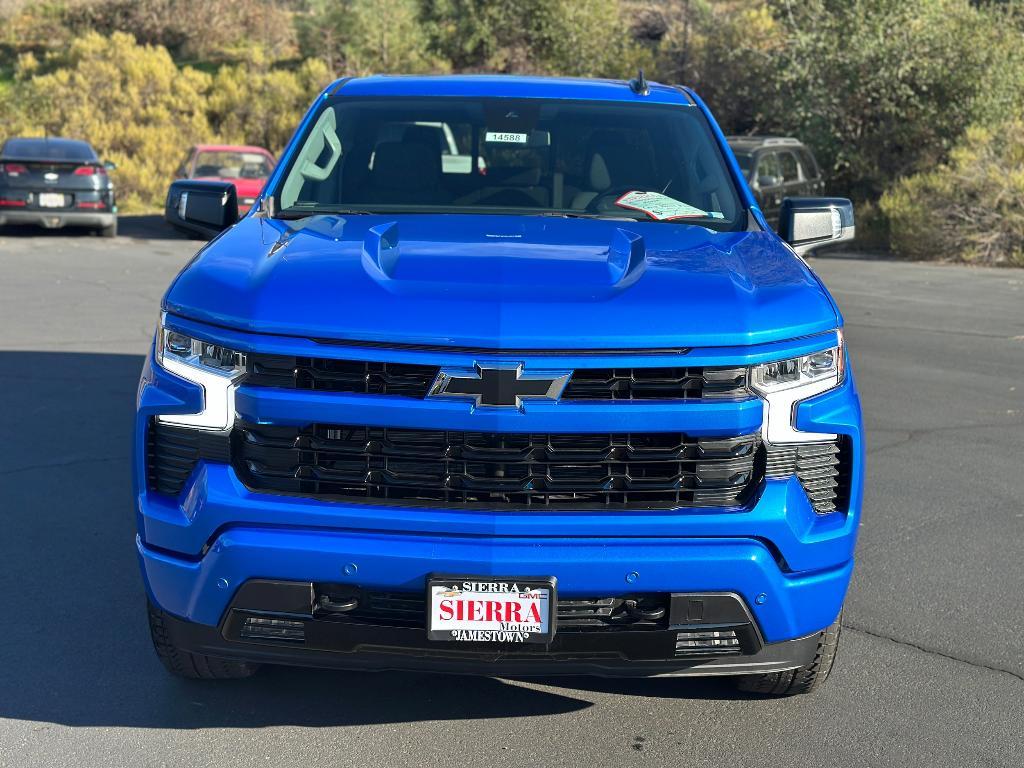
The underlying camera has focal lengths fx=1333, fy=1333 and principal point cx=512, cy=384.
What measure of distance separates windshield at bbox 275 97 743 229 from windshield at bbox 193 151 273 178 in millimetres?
16451

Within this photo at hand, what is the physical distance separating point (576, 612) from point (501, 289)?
87cm

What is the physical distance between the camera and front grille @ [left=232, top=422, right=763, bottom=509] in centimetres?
343

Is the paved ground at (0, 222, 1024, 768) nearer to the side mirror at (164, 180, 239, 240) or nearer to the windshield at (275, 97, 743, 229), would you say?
the side mirror at (164, 180, 239, 240)

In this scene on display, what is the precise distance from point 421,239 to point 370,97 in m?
1.61

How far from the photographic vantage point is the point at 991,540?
5918mm

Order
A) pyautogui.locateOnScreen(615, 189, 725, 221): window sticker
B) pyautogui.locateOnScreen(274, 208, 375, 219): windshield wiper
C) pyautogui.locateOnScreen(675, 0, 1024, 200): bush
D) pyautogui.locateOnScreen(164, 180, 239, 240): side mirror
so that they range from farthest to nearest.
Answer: pyautogui.locateOnScreen(675, 0, 1024, 200): bush → pyautogui.locateOnScreen(164, 180, 239, 240): side mirror → pyautogui.locateOnScreen(615, 189, 725, 221): window sticker → pyautogui.locateOnScreen(274, 208, 375, 219): windshield wiper

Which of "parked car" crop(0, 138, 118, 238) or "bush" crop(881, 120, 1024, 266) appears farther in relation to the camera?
"parked car" crop(0, 138, 118, 238)

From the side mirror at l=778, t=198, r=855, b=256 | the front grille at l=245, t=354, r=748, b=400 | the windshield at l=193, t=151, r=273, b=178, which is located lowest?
the windshield at l=193, t=151, r=273, b=178

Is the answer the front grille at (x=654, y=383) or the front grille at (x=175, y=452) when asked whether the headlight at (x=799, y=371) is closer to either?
the front grille at (x=654, y=383)

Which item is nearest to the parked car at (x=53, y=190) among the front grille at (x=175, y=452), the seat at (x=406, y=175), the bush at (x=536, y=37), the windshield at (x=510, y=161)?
the bush at (x=536, y=37)

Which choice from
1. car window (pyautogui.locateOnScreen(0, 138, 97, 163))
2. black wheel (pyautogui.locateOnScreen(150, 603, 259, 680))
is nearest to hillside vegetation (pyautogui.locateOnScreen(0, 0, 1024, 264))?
car window (pyautogui.locateOnScreen(0, 138, 97, 163))

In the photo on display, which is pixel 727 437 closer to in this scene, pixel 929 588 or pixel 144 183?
pixel 929 588

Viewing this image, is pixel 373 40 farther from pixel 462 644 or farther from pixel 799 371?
pixel 462 644

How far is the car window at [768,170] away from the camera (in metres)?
17.8
